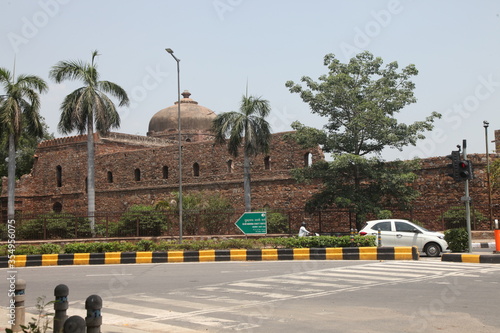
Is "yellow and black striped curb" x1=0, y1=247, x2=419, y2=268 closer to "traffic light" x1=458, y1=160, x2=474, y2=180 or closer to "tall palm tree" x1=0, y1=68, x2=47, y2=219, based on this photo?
"traffic light" x1=458, y1=160, x2=474, y2=180

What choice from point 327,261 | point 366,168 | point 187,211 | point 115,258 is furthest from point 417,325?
point 187,211

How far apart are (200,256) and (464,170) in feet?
28.8

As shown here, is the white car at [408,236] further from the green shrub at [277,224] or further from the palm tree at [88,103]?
the palm tree at [88,103]

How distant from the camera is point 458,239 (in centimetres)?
1734

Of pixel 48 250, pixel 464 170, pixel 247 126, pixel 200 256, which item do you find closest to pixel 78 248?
pixel 48 250

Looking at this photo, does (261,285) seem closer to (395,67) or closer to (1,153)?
(395,67)

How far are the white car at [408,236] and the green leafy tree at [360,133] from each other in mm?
5600

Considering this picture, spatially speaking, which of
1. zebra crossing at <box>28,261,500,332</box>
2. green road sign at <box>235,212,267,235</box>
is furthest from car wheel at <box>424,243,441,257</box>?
green road sign at <box>235,212,267,235</box>

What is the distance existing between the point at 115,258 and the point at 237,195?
1516 centimetres

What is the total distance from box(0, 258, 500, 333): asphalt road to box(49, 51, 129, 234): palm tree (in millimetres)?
15825

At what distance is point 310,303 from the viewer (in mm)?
9508

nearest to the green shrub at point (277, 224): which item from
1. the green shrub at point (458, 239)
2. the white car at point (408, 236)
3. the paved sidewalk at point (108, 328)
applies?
the white car at point (408, 236)

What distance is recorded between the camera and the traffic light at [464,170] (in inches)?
662

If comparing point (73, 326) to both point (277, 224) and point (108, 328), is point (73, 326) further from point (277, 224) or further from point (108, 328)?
point (277, 224)
